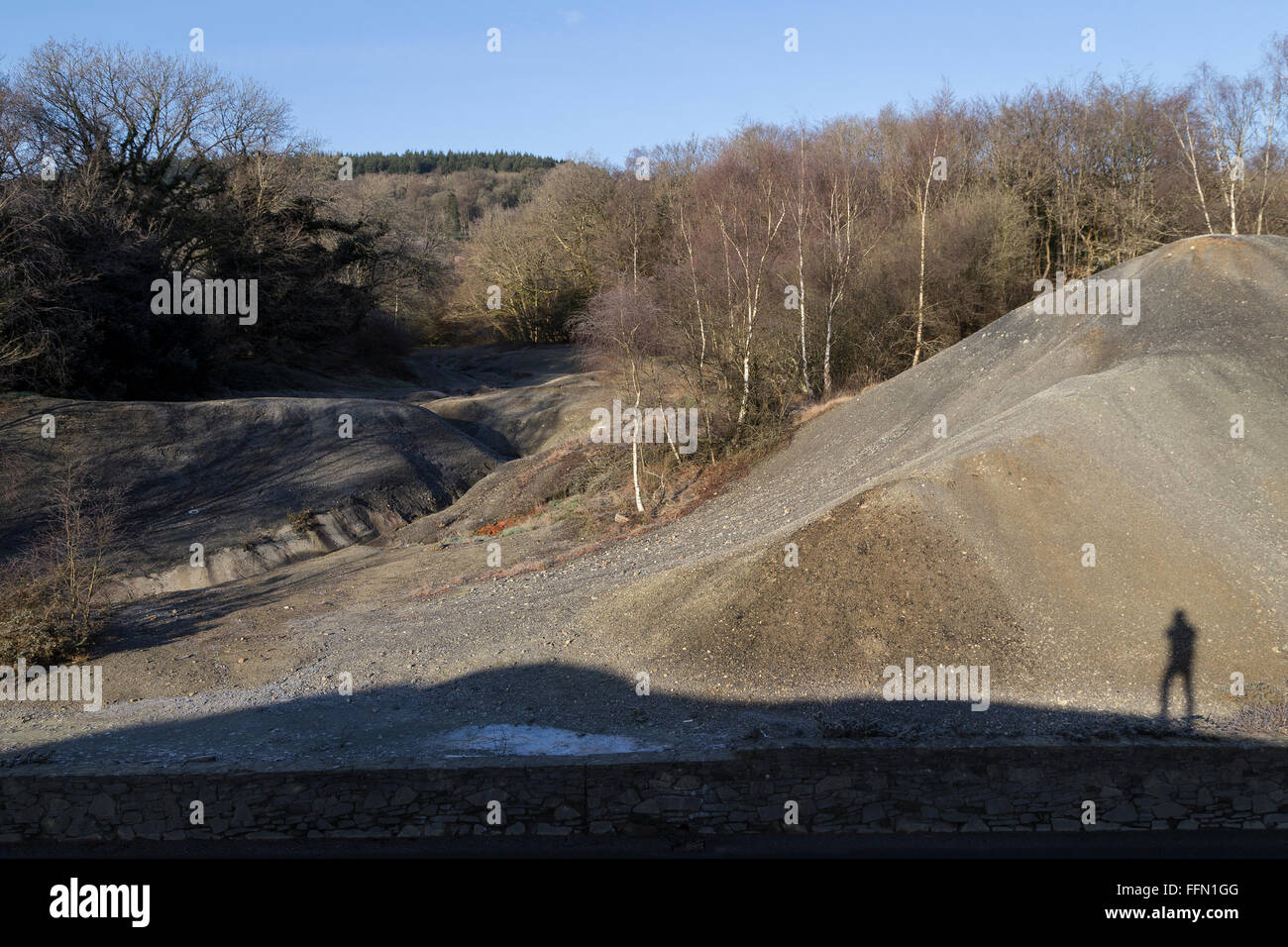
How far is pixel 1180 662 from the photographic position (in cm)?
1267

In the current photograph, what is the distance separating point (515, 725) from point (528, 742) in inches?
35.5

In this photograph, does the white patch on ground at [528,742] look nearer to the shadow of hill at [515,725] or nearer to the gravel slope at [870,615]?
the shadow of hill at [515,725]

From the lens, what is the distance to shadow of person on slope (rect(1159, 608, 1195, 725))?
1191cm

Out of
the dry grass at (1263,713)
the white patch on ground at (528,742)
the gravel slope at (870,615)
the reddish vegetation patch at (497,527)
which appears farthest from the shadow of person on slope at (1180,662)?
the reddish vegetation patch at (497,527)

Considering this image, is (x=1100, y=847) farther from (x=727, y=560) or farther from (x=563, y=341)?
(x=563, y=341)

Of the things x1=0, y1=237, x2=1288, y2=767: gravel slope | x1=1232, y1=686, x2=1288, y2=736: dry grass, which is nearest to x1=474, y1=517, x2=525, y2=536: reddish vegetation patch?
x1=0, y1=237, x2=1288, y2=767: gravel slope

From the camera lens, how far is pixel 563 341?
5847cm

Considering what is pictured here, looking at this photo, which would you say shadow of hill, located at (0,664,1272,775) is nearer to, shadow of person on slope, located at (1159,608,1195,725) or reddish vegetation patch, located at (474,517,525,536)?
shadow of person on slope, located at (1159,608,1195,725)

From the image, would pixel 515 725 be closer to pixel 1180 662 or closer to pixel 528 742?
pixel 528 742

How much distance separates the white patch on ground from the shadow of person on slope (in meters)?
6.45

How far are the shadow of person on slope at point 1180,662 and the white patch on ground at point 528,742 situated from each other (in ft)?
21.2

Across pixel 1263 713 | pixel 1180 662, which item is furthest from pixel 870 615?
pixel 1263 713

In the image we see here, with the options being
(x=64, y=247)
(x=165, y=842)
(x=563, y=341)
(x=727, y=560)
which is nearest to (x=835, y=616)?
(x=727, y=560)

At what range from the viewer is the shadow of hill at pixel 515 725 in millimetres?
10516
